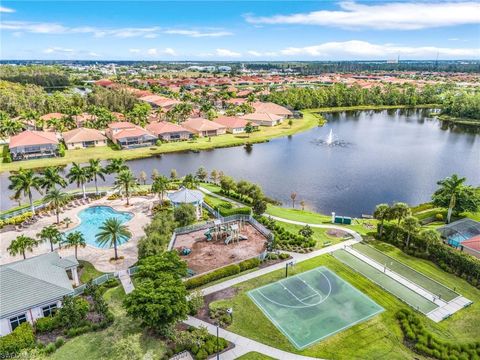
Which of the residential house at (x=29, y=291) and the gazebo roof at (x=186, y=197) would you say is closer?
the residential house at (x=29, y=291)

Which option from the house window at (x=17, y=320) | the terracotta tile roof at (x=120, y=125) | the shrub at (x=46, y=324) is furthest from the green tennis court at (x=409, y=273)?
the terracotta tile roof at (x=120, y=125)

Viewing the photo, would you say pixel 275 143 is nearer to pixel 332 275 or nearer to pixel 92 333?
pixel 332 275

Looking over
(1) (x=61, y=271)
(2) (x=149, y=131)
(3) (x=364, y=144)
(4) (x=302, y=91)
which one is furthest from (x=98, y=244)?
(4) (x=302, y=91)

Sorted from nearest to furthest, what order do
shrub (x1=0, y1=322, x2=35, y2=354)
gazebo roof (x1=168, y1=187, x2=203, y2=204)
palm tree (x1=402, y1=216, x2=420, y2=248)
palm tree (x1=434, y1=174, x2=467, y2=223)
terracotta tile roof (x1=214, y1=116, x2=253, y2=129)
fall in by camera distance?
1. shrub (x1=0, y1=322, x2=35, y2=354)
2. palm tree (x1=402, y1=216, x2=420, y2=248)
3. palm tree (x1=434, y1=174, x2=467, y2=223)
4. gazebo roof (x1=168, y1=187, x2=203, y2=204)
5. terracotta tile roof (x1=214, y1=116, x2=253, y2=129)

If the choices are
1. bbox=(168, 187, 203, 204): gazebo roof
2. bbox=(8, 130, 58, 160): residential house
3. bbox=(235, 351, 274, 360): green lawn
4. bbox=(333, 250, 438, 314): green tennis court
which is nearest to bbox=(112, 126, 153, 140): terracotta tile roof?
bbox=(8, 130, 58, 160): residential house

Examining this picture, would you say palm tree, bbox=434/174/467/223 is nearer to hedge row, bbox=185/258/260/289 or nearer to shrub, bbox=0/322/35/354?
hedge row, bbox=185/258/260/289

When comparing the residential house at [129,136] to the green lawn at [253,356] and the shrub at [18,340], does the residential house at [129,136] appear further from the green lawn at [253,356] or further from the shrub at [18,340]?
the green lawn at [253,356]
